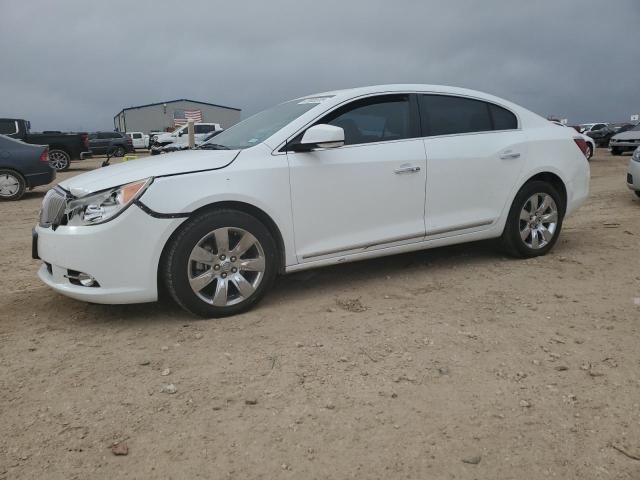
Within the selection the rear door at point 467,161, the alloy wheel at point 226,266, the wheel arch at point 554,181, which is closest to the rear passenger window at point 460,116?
the rear door at point 467,161

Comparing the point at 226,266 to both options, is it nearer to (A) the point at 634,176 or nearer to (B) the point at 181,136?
(A) the point at 634,176

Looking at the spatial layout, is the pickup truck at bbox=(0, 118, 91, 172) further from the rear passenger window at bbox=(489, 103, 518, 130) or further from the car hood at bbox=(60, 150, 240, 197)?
the rear passenger window at bbox=(489, 103, 518, 130)

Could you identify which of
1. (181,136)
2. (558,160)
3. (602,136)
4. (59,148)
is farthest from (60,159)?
(602,136)

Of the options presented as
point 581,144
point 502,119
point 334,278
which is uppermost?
point 502,119

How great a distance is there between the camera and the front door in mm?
3830

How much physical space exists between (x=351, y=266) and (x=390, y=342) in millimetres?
1815

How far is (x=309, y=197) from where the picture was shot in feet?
12.5

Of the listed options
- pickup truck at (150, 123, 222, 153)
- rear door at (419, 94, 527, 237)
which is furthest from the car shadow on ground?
pickup truck at (150, 123, 222, 153)

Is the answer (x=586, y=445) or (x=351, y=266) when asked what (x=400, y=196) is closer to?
(x=351, y=266)

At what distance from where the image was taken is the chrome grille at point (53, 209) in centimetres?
352

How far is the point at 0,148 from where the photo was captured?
10.6m

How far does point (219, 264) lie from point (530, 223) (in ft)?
9.66

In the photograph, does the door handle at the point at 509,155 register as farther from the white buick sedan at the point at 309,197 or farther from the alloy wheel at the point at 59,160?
the alloy wheel at the point at 59,160

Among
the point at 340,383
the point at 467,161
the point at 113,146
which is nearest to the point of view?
the point at 340,383
